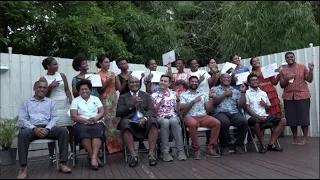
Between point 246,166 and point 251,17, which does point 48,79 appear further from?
point 251,17

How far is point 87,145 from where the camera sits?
4590 mm

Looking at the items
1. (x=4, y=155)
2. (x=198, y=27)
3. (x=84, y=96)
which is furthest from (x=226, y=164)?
(x=198, y=27)

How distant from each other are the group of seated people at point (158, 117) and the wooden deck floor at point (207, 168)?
176mm

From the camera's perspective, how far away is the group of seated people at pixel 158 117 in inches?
180

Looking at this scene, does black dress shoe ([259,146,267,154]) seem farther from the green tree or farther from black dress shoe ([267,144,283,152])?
the green tree

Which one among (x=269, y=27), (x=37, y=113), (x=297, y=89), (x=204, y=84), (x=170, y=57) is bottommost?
(x=37, y=113)

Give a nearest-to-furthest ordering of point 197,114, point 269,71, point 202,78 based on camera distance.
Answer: point 197,114, point 202,78, point 269,71

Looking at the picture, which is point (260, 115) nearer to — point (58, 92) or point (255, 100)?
point (255, 100)

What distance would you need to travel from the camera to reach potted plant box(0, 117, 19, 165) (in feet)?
16.6

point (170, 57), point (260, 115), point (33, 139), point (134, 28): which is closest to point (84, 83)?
point (33, 139)

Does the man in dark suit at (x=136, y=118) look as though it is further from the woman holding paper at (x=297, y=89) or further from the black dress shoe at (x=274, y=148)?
the woman holding paper at (x=297, y=89)

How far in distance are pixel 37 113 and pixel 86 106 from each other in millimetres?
657

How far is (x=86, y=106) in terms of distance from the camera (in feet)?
15.9

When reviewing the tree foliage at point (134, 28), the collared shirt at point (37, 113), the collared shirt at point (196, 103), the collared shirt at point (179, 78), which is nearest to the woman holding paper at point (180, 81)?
the collared shirt at point (179, 78)
